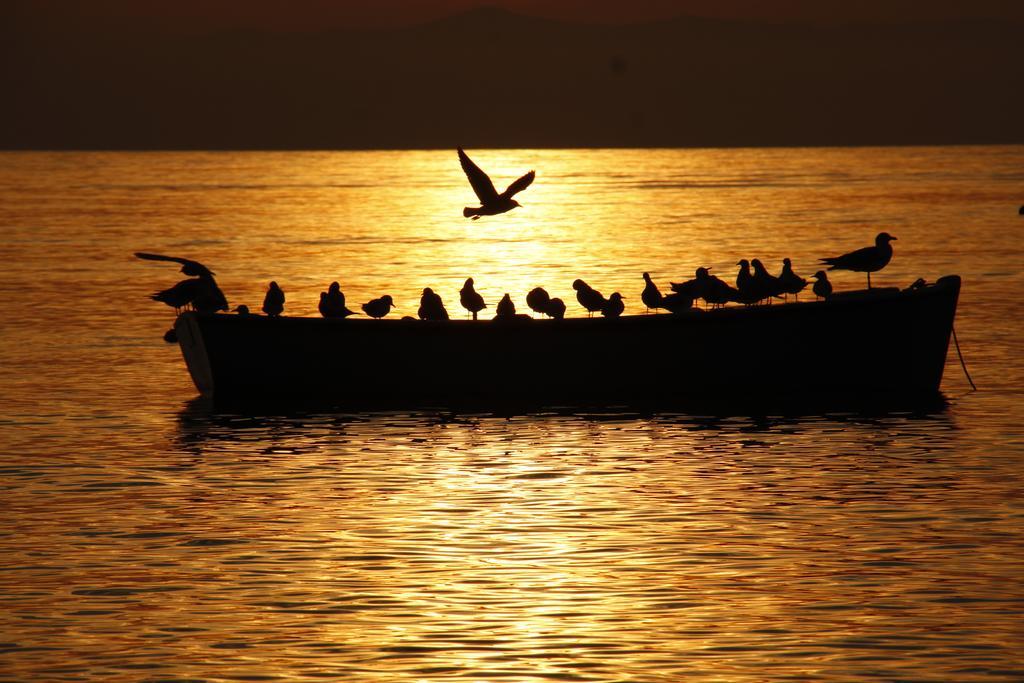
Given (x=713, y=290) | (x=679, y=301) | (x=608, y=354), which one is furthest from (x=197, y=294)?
(x=713, y=290)

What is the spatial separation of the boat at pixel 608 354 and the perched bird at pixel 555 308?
3.12ft

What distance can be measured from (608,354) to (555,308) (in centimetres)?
159

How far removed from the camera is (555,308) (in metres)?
31.3

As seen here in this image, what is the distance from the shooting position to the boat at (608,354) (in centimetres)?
3022

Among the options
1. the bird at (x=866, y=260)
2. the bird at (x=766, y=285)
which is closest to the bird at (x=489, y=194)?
the bird at (x=766, y=285)

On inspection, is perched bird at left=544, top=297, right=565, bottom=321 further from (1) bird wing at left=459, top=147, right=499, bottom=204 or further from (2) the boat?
(1) bird wing at left=459, top=147, right=499, bottom=204

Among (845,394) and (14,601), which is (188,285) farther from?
(14,601)

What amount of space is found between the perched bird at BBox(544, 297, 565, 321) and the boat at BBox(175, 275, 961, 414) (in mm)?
951

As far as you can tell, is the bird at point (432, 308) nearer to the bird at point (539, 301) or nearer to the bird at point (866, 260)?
the bird at point (539, 301)

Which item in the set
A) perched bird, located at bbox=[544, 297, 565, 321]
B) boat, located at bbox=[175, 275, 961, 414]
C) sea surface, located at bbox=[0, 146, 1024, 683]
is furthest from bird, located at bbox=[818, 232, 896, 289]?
perched bird, located at bbox=[544, 297, 565, 321]

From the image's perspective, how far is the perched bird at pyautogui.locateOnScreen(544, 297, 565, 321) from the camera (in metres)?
31.1

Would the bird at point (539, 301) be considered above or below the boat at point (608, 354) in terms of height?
above

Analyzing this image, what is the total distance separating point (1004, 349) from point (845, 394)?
10.5 m

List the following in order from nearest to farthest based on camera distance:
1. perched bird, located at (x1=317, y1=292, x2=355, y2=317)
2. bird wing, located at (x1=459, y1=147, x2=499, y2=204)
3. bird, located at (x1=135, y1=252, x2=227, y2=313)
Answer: bird wing, located at (x1=459, y1=147, x2=499, y2=204) < perched bird, located at (x1=317, y1=292, x2=355, y2=317) < bird, located at (x1=135, y1=252, x2=227, y2=313)
